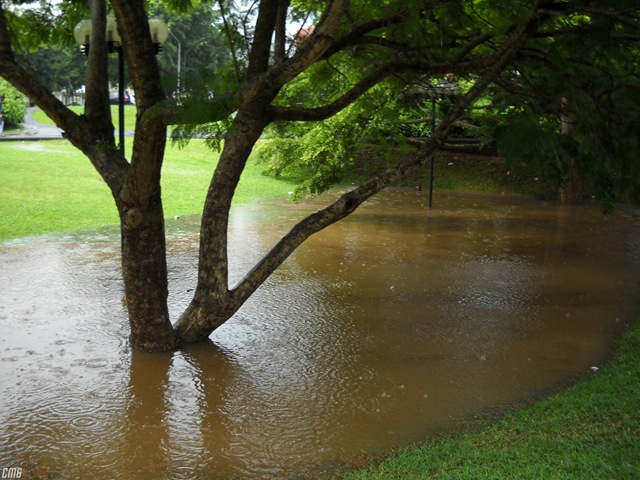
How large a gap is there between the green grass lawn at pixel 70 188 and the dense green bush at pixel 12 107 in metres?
5.87

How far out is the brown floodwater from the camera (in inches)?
220

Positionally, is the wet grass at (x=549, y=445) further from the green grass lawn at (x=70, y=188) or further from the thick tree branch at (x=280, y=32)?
the green grass lawn at (x=70, y=188)

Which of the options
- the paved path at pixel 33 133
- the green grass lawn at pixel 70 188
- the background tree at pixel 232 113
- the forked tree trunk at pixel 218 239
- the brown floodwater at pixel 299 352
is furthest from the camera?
the paved path at pixel 33 133

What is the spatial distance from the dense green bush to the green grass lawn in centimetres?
587

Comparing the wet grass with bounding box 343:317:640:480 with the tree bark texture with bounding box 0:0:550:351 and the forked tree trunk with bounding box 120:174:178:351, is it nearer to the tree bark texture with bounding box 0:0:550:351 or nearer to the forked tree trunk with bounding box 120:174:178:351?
the tree bark texture with bounding box 0:0:550:351

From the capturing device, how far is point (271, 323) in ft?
28.0

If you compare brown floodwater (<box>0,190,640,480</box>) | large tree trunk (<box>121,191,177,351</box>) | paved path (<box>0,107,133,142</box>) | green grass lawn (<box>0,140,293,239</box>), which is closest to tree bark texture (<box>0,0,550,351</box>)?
large tree trunk (<box>121,191,177,351</box>)

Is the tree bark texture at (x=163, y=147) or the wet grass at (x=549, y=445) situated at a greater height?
the tree bark texture at (x=163, y=147)

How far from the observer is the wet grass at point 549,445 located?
14.8 feet

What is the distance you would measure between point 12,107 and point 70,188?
1643cm

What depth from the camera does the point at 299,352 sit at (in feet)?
25.2

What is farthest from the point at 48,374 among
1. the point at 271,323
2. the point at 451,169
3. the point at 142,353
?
the point at 451,169

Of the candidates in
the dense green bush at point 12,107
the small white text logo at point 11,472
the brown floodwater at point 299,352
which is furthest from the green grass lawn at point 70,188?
the dense green bush at point 12,107

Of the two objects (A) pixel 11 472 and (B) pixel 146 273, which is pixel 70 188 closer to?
(B) pixel 146 273
